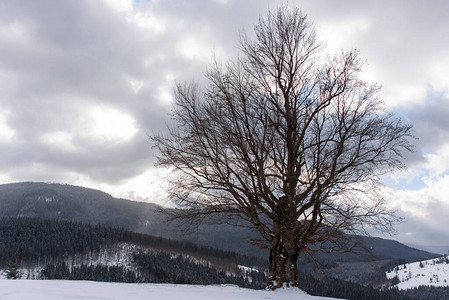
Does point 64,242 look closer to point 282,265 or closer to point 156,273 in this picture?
point 156,273

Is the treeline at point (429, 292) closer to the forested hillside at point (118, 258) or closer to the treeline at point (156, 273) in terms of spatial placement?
the forested hillside at point (118, 258)

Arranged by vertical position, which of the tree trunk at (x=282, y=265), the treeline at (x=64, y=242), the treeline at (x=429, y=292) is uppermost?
the tree trunk at (x=282, y=265)

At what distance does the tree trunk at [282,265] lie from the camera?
12305 mm

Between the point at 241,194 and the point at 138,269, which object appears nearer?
the point at 241,194

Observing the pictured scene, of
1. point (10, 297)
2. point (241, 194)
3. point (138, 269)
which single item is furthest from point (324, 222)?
point (138, 269)

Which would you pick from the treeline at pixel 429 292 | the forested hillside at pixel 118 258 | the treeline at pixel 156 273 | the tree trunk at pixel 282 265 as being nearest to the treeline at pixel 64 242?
the forested hillside at pixel 118 258

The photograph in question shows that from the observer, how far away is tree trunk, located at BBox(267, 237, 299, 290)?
12.3 meters

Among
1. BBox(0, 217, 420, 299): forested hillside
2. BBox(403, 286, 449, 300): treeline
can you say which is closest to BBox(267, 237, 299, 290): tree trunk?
BBox(0, 217, 420, 299): forested hillside

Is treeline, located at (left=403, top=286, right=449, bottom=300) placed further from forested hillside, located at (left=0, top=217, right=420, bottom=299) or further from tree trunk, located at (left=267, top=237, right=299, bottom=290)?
tree trunk, located at (left=267, top=237, right=299, bottom=290)

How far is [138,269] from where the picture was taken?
15688cm

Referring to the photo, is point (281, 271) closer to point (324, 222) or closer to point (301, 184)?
point (324, 222)

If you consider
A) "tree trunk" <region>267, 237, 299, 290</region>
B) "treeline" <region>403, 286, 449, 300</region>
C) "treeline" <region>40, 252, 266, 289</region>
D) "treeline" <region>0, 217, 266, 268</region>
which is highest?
"tree trunk" <region>267, 237, 299, 290</region>

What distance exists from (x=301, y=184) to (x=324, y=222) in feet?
5.10

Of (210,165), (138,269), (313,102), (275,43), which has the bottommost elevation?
(138,269)
